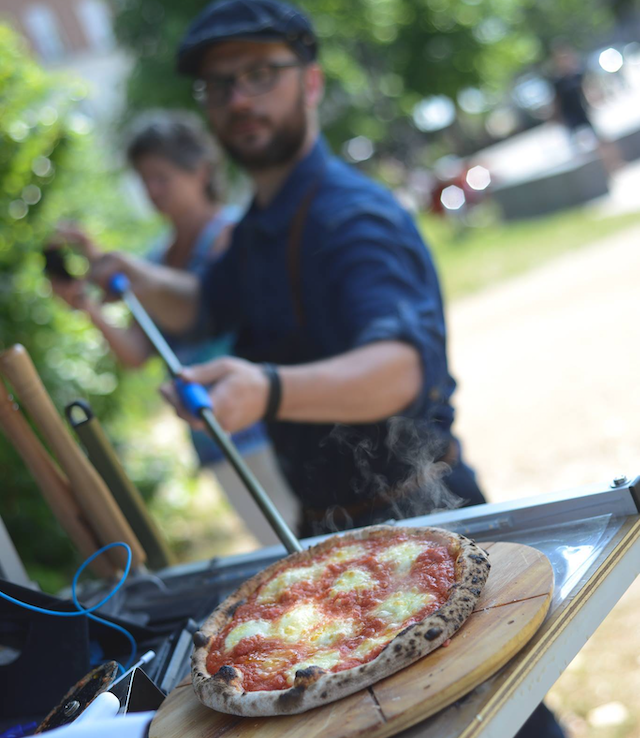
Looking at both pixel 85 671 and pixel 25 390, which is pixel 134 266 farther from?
pixel 85 671

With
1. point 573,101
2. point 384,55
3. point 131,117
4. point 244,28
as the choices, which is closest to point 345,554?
point 244,28

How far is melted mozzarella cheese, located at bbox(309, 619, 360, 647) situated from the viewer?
1287 mm

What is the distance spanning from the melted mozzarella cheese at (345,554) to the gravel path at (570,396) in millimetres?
445

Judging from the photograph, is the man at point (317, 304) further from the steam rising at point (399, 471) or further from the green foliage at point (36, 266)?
the green foliage at point (36, 266)

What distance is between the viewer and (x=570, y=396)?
6.03 meters

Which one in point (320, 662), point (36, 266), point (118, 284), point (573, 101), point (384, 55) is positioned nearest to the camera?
point (320, 662)

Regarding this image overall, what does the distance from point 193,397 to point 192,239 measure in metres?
2.38

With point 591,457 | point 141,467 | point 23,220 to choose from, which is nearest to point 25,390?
point 23,220

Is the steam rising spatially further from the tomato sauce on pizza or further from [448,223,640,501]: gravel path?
[448,223,640,501]: gravel path

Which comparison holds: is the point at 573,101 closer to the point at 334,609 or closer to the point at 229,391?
the point at 229,391

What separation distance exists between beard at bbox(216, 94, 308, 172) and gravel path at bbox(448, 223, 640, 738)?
1.50 meters

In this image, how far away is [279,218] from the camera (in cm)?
250

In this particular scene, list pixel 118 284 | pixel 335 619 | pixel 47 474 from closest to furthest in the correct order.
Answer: pixel 335 619, pixel 47 474, pixel 118 284

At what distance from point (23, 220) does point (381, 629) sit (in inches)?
150
